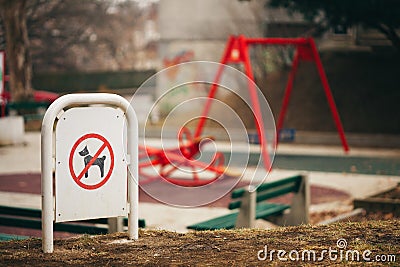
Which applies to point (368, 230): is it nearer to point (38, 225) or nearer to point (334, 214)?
point (38, 225)

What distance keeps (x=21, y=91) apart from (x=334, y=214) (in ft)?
65.7

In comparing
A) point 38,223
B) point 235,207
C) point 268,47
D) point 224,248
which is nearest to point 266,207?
point 235,207

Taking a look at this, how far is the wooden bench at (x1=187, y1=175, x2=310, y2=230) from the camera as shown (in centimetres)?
864

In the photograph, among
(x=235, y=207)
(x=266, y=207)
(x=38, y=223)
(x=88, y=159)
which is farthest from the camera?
(x=266, y=207)

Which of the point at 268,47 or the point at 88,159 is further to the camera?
the point at 268,47

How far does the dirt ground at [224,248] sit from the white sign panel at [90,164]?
11.4 inches

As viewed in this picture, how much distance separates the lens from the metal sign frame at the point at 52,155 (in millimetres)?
5844

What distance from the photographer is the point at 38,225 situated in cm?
782

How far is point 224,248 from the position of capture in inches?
236

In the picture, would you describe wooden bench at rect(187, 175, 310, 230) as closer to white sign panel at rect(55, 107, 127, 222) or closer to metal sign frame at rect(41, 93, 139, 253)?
metal sign frame at rect(41, 93, 139, 253)

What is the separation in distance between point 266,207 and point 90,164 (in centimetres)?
436

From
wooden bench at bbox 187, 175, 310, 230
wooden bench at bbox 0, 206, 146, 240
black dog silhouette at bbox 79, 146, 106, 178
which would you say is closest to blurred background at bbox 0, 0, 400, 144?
wooden bench at bbox 187, 175, 310, 230

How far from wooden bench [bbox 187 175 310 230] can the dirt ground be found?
1847 millimetres

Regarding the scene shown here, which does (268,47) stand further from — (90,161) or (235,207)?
(90,161)
